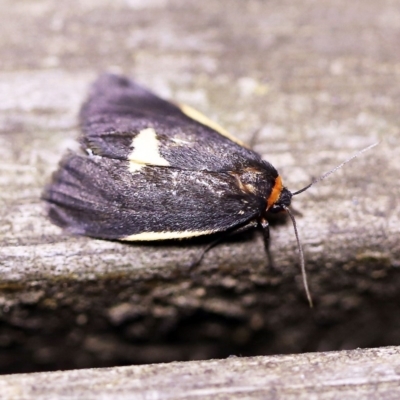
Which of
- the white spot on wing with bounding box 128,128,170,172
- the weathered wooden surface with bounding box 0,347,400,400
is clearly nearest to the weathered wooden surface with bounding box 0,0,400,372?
the white spot on wing with bounding box 128,128,170,172

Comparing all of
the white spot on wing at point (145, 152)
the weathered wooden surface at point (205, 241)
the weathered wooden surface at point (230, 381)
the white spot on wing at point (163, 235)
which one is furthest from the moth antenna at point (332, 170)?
the weathered wooden surface at point (230, 381)

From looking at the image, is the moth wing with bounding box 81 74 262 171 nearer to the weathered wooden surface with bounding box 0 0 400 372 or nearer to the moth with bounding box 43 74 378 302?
the moth with bounding box 43 74 378 302

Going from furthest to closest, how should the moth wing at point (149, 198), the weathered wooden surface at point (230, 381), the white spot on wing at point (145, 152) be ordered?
the white spot on wing at point (145, 152) → the moth wing at point (149, 198) → the weathered wooden surface at point (230, 381)

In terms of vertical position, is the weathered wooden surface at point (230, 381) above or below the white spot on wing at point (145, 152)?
below

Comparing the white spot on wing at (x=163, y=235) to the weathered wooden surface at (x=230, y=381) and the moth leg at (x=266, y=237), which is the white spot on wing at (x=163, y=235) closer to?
the moth leg at (x=266, y=237)

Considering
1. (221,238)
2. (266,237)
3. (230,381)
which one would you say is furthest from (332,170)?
(230,381)

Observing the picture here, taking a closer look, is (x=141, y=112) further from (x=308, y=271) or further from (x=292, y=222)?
(x=308, y=271)

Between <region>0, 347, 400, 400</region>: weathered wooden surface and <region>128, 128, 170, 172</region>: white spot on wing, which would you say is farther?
<region>128, 128, 170, 172</region>: white spot on wing

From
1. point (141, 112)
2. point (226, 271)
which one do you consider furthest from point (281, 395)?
point (141, 112)

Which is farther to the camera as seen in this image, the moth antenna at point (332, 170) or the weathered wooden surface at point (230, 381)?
the moth antenna at point (332, 170)
